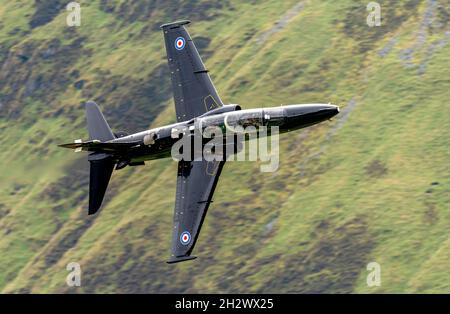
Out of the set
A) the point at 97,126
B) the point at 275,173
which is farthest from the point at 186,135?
the point at 275,173

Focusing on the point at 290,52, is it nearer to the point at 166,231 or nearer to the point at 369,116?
the point at 369,116

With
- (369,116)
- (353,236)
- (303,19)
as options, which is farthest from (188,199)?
(303,19)

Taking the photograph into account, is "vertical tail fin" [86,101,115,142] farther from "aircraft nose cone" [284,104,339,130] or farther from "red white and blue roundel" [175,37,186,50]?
"aircraft nose cone" [284,104,339,130]

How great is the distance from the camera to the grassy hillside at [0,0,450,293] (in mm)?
134625

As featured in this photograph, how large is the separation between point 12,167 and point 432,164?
2375 inches

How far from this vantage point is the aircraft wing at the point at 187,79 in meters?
75.8

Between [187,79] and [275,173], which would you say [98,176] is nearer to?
[187,79]

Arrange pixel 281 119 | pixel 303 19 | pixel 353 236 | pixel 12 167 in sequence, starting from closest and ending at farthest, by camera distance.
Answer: pixel 281 119
pixel 12 167
pixel 353 236
pixel 303 19

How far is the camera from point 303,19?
170875mm

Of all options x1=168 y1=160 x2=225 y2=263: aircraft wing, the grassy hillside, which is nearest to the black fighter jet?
x1=168 y1=160 x2=225 y2=263: aircraft wing

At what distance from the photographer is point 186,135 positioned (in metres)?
72.9

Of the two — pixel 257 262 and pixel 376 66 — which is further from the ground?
pixel 376 66
